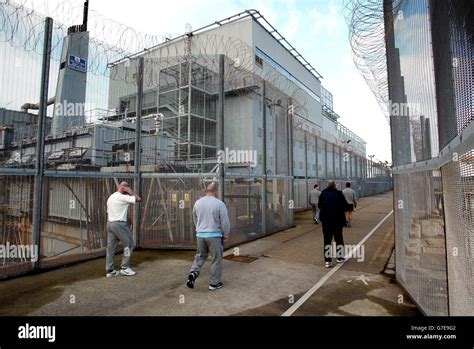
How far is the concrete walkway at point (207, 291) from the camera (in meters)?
3.83

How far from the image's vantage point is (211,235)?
4531 millimetres

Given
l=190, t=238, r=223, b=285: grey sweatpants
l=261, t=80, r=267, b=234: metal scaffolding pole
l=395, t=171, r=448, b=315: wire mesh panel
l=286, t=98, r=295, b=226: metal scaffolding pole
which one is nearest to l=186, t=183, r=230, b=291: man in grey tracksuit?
l=190, t=238, r=223, b=285: grey sweatpants

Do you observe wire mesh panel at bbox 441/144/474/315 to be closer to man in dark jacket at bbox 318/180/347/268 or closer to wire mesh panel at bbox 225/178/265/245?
man in dark jacket at bbox 318/180/347/268

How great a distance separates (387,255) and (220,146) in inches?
208

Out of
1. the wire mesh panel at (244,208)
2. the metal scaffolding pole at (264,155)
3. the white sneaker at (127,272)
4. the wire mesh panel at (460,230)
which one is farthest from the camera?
the metal scaffolding pole at (264,155)

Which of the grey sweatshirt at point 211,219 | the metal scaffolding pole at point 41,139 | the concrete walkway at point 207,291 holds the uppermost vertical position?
the metal scaffolding pole at point 41,139

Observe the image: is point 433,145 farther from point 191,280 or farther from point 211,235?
point 191,280

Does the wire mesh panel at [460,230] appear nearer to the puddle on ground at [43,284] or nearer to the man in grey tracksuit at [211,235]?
the man in grey tracksuit at [211,235]

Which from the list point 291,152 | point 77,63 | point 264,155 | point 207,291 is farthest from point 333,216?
point 77,63

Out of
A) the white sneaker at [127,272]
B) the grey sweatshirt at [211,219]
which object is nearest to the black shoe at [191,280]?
the grey sweatshirt at [211,219]

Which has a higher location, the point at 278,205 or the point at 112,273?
the point at 278,205

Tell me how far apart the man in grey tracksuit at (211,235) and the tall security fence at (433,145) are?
2.97m

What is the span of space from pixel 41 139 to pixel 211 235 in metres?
3.95

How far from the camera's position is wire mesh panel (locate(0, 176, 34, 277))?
486cm
